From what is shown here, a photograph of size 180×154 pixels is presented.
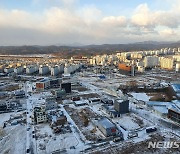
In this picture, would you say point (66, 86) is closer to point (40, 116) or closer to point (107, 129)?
point (40, 116)

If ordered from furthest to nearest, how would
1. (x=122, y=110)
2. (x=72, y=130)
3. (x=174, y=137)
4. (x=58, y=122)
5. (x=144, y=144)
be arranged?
(x=122, y=110)
(x=58, y=122)
(x=72, y=130)
(x=174, y=137)
(x=144, y=144)

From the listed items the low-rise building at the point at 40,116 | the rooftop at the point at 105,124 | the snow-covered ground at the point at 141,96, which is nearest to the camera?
the rooftop at the point at 105,124

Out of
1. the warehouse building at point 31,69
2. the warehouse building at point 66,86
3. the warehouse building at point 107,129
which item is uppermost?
the warehouse building at point 31,69

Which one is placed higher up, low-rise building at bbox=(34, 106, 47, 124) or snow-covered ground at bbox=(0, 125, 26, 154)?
low-rise building at bbox=(34, 106, 47, 124)

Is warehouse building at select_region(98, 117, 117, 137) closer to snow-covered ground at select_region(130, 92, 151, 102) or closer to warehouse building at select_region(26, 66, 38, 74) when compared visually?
snow-covered ground at select_region(130, 92, 151, 102)

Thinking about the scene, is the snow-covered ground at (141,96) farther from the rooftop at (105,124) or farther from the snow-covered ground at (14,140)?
the snow-covered ground at (14,140)

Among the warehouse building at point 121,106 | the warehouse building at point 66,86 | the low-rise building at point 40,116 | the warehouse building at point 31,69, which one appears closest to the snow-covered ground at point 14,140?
the low-rise building at point 40,116

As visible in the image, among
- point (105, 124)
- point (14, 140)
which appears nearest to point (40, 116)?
point (14, 140)

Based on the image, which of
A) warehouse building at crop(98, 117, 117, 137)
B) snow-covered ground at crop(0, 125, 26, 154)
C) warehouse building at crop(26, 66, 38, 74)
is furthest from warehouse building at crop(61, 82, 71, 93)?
warehouse building at crop(26, 66, 38, 74)

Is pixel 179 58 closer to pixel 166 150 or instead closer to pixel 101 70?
pixel 101 70

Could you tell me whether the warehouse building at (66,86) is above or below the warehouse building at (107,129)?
above

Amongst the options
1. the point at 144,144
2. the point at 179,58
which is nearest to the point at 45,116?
the point at 144,144
